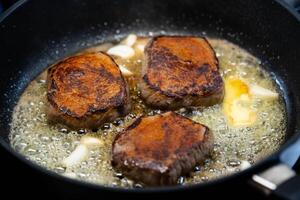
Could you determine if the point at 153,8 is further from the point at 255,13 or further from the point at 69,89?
the point at 69,89

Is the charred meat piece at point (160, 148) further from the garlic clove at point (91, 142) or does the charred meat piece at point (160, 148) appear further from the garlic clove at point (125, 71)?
the garlic clove at point (125, 71)

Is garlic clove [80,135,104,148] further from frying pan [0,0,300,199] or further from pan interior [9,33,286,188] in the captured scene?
frying pan [0,0,300,199]

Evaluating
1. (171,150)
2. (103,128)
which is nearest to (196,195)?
(171,150)

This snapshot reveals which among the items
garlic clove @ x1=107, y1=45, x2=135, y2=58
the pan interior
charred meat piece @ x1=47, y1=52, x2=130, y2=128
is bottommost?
the pan interior

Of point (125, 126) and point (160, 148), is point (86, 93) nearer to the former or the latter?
point (125, 126)

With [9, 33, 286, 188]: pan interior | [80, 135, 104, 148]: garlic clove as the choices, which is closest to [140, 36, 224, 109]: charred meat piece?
[9, 33, 286, 188]: pan interior

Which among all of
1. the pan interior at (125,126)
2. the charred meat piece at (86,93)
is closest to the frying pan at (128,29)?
the pan interior at (125,126)

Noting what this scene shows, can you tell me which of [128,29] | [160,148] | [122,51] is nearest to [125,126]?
[160,148]
